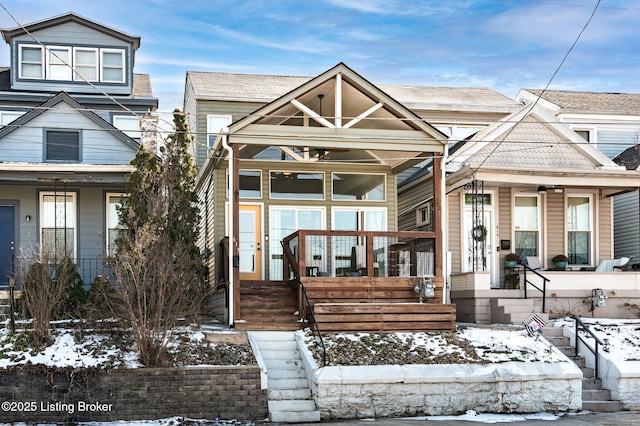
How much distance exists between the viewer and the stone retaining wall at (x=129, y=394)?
42.7 feet

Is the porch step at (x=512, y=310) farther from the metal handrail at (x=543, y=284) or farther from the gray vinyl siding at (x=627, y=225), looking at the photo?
the gray vinyl siding at (x=627, y=225)

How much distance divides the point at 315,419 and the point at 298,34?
8173mm

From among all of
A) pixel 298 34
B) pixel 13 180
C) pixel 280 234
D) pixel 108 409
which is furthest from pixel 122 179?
pixel 108 409

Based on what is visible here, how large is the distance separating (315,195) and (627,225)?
32.6 ft

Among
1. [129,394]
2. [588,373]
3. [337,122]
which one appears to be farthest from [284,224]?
[588,373]

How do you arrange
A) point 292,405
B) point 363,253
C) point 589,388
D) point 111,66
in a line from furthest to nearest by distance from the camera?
point 111,66 → point 363,253 → point 589,388 → point 292,405

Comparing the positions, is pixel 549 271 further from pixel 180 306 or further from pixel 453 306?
pixel 180 306

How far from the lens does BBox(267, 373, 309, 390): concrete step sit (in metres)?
13.9

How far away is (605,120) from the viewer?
88.1 feet

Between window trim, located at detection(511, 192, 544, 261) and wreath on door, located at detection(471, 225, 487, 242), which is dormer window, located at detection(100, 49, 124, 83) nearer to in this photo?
wreath on door, located at detection(471, 225, 487, 242)

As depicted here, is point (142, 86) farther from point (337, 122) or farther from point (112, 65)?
point (337, 122)

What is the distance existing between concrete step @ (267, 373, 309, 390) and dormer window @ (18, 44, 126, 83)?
570 inches

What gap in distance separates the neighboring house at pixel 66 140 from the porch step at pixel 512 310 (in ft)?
30.0

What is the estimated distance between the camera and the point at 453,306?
54.4ft
